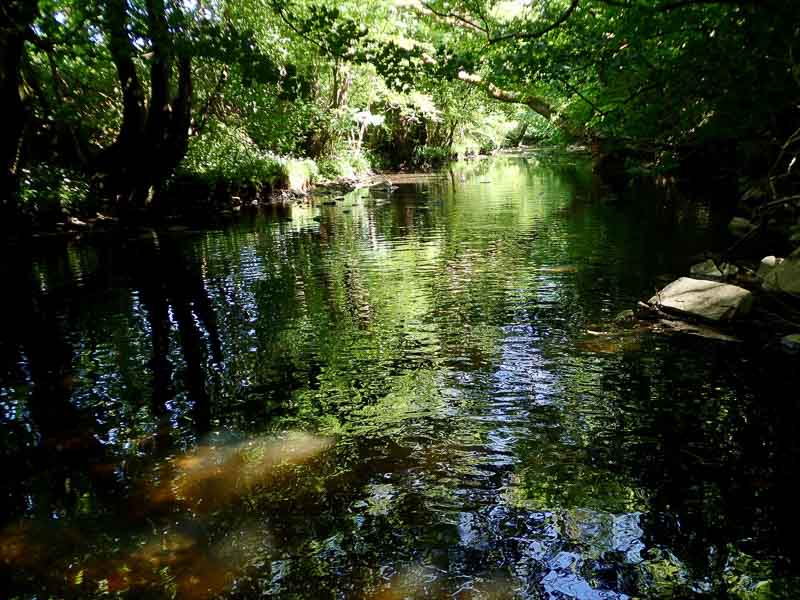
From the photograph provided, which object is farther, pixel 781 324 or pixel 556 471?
pixel 781 324

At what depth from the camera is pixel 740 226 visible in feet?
41.1

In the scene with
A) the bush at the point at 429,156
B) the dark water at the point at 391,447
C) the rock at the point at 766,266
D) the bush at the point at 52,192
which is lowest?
the dark water at the point at 391,447

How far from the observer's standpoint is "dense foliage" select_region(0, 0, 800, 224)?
27.3 ft

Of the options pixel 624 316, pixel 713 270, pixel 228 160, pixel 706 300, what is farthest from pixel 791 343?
pixel 228 160

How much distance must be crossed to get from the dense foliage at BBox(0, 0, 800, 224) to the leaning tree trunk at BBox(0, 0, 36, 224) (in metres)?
0.04

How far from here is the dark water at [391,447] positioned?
333cm

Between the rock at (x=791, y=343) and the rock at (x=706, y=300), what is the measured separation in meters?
0.77

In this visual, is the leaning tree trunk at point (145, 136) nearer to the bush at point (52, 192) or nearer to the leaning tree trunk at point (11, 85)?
the bush at point (52, 192)

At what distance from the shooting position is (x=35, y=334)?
26.5 ft

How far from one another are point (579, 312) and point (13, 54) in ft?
39.0

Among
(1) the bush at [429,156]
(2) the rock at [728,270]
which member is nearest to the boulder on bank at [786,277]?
(2) the rock at [728,270]

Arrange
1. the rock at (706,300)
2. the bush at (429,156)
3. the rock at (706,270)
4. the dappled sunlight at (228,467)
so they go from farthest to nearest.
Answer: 1. the bush at (429,156)
2. the rock at (706,270)
3. the rock at (706,300)
4. the dappled sunlight at (228,467)

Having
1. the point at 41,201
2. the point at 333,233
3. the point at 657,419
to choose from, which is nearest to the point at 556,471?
the point at 657,419

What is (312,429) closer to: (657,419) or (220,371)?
(220,371)
